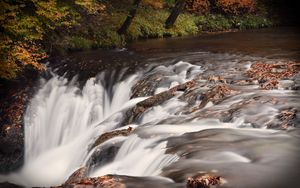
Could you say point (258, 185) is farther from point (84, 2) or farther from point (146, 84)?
point (84, 2)

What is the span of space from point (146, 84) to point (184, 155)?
5957mm

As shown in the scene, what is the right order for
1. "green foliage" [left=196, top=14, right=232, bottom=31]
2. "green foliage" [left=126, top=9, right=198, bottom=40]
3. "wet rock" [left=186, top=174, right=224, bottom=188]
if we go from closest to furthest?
"wet rock" [left=186, top=174, right=224, bottom=188] → "green foliage" [left=126, top=9, right=198, bottom=40] → "green foliage" [left=196, top=14, right=232, bottom=31]

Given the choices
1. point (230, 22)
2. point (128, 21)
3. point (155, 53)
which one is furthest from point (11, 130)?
point (230, 22)

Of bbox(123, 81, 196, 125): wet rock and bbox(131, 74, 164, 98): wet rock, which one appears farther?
bbox(131, 74, 164, 98): wet rock

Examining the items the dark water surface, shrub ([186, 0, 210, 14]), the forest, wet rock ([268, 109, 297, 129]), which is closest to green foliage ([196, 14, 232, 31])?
shrub ([186, 0, 210, 14])

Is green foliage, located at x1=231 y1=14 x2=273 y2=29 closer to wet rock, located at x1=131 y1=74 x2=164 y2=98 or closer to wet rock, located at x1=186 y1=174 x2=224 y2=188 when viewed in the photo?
wet rock, located at x1=131 y1=74 x2=164 y2=98

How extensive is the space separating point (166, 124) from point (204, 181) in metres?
3.04

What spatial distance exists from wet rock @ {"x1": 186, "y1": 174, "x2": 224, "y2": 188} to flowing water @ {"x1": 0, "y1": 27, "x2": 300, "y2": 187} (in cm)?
12

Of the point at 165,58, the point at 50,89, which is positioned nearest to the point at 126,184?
the point at 50,89

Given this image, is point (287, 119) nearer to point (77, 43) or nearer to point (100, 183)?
point (100, 183)

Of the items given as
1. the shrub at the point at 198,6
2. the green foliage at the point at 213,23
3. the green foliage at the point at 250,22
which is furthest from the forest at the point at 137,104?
the green foliage at the point at 250,22

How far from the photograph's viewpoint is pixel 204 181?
456cm

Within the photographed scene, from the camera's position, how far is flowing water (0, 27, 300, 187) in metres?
5.35

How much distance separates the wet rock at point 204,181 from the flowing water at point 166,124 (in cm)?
12
